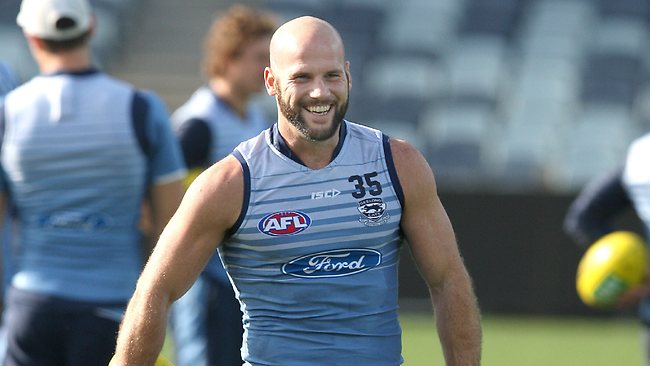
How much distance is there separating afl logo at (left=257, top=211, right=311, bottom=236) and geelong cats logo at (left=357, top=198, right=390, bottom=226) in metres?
0.16

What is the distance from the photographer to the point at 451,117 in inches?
754

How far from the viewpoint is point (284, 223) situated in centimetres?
416

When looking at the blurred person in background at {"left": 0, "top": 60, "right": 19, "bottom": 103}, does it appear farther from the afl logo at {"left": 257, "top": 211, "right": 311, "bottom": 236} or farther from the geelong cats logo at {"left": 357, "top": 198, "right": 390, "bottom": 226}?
the geelong cats logo at {"left": 357, "top": 198, "right": 390, "bottom": 226}

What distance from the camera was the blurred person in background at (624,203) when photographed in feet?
20.0

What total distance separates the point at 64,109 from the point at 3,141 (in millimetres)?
274

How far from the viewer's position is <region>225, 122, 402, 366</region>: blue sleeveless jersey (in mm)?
4172

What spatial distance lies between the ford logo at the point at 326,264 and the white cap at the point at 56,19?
190cm

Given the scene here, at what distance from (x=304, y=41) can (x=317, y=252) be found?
0.62 metres

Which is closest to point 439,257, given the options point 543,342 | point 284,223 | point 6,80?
point 284,223

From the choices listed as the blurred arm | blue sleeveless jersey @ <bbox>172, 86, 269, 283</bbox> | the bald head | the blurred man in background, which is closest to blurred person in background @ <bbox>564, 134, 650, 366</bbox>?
the blurred arm

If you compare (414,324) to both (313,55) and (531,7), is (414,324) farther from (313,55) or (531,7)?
(313,55)

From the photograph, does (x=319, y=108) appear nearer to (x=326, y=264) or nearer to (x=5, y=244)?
(x=326, y=264)

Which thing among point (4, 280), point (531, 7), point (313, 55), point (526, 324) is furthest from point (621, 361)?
point (531, 7)

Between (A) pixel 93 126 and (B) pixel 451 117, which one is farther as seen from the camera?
(B) pixel 451 117
